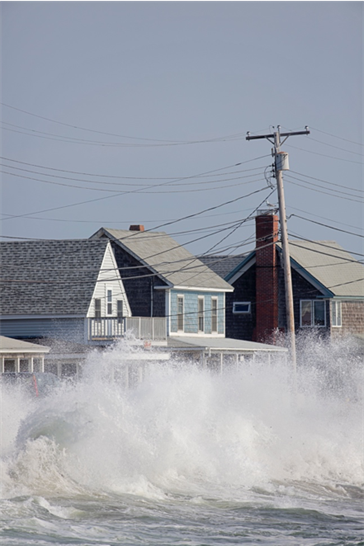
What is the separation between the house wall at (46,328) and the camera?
42.0 m

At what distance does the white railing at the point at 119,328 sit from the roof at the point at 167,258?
13.9 feet

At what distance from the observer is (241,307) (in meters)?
53.9

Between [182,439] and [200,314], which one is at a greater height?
[200,314]

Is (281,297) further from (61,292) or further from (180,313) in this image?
(61,292)

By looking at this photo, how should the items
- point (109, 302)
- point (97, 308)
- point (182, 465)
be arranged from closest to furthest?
point (182, 465), point (97, 308), point (109, 302)

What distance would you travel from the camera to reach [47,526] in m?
13.4

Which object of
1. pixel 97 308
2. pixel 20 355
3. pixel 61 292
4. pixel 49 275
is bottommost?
pixel 20 355

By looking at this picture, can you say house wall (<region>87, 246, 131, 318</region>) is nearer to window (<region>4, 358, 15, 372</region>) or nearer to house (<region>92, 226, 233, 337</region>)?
house (<region>92, 226, 233, 337</region>)

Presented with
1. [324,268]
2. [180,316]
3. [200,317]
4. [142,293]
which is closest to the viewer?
[180,316]

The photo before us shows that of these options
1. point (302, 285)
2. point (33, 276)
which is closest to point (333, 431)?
point (33, 276)

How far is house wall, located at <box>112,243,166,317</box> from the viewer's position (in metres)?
47.8

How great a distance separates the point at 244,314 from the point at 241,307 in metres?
0.45

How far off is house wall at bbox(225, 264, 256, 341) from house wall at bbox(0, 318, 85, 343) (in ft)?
46.5

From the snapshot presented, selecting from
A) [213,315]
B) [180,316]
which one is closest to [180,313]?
[180,316]
